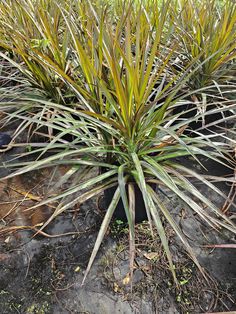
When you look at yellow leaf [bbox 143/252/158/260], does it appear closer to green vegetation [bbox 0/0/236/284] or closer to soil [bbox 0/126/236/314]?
soil [bbox 0/126/236/314]

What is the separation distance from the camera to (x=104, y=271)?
43.8 inches

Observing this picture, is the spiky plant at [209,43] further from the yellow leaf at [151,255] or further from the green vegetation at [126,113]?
the yellow leaf at [151,255]

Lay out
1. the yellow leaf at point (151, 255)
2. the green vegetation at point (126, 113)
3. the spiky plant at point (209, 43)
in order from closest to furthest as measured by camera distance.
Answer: the green vegetation at point (126, 113) < the yellow leaf at point (151, 255) < the spiky plant at point (209, 43)

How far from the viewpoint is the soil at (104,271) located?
1023 millimetres

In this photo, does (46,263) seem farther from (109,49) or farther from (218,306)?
(109,49)

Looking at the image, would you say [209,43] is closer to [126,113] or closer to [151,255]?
[126,113]

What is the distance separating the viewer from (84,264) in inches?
44.9

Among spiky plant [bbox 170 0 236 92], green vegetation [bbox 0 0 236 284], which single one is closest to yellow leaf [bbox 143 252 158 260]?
green vegetation [bbox 0 0 236 284]

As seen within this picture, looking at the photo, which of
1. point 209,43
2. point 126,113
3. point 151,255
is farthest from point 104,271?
point 209,43

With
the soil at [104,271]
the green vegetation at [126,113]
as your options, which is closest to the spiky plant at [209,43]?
the green vegetation at [126,113]

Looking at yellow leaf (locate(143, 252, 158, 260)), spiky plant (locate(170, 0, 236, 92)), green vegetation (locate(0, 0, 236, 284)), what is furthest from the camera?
spiky plant (locate(170, 0, 236, 92))

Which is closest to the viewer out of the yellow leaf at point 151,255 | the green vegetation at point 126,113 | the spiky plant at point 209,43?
the green vegetation at point 126,113

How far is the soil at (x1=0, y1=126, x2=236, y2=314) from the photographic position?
1.02m

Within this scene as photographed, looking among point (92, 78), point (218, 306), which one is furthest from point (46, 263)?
point (92, 78)
